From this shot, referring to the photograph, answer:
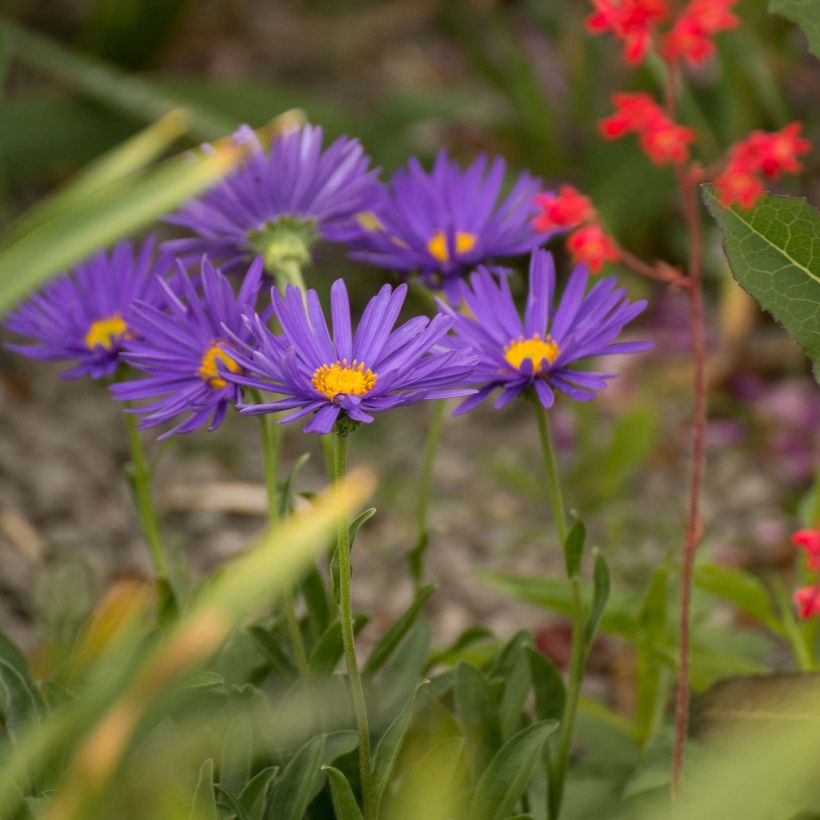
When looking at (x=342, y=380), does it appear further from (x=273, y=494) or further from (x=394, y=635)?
(x=394, y=635)

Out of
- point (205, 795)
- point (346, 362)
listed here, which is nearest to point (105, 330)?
point (346, 362)

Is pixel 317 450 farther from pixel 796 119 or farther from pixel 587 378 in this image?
pixel 587 378

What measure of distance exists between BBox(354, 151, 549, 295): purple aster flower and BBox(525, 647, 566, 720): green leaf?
11.0 inches

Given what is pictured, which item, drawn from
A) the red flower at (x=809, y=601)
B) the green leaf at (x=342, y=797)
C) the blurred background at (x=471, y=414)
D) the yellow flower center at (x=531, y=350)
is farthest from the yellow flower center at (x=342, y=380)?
the blurred background at (x=471, y=414)

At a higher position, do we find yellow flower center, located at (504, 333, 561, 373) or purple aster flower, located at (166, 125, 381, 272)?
purple aster flower, located at (166, 125, 381, 272)

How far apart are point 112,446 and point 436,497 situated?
497mm

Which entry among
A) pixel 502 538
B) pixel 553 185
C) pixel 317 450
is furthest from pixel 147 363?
pixel 553 185

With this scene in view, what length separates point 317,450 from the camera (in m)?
1.94

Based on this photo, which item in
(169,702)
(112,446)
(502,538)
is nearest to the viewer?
(169,702)

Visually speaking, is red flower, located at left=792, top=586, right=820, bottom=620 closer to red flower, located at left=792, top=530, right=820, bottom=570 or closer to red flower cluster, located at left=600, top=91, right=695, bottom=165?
red flower, located at left=792, top=530, right=820, bottom=570

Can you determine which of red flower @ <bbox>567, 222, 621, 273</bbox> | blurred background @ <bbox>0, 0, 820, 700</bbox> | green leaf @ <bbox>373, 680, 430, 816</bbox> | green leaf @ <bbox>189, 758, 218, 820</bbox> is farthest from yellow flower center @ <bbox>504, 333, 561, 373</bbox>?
blurred background @ <bbox>0, 0, 820, 700</bbox>

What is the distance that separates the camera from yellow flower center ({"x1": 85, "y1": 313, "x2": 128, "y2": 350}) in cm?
90

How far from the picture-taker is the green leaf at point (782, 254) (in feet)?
2.76

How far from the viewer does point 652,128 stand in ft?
3.12
